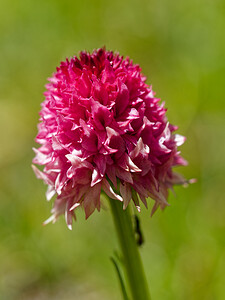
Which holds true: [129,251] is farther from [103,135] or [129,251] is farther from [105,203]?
[105,203]

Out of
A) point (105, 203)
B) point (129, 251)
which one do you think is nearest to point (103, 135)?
point (129, 251)

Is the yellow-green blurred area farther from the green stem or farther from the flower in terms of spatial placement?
the flower

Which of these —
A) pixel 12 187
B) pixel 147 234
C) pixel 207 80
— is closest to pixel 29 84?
pixel 12 187

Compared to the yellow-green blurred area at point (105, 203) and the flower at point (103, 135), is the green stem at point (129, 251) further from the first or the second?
the yellow-green blurred area at point (105, 203)

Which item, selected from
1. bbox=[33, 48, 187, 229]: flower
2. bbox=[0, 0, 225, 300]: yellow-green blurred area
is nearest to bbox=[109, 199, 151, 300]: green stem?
bbox=[33, 48, 187, 229]: flower

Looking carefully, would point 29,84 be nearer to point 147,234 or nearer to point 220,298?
point 147,234
